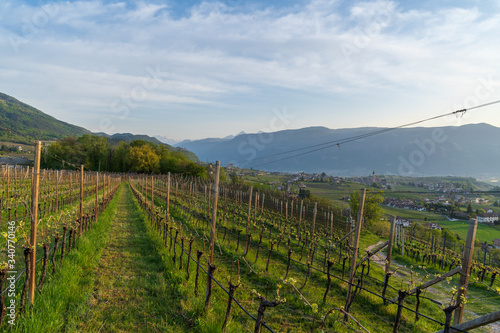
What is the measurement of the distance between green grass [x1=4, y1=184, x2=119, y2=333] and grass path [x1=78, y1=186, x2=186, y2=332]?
0.23m

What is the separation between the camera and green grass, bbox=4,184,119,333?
3969 mm

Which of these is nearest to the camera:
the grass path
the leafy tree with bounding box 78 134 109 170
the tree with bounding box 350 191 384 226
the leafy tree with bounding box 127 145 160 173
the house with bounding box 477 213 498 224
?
the grass path

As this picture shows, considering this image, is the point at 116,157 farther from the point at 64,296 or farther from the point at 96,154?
the point at 64,296

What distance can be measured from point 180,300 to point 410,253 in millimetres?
18755

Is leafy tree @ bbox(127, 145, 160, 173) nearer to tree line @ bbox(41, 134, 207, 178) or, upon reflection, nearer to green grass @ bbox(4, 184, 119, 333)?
tree line @ bbox(41, 134, 207, 178)

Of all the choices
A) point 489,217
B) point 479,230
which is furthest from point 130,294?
point 489,217

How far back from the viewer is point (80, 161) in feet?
240

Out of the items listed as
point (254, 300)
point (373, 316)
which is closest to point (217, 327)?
point (254, 300)

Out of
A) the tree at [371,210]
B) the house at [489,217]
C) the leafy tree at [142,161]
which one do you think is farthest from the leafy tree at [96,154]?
the house at [489,217]

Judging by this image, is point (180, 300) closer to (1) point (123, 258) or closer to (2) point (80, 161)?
(1) point (123, 258)

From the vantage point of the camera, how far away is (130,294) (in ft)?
19.6

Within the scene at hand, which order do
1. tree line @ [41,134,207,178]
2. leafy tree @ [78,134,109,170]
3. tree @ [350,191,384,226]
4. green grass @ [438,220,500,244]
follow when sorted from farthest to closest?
leafy tree @ [78,134,109,170] < tree line @ [41,134,207,178] < green grass @ [438,220,500,244] < tree @ [350,191,384,226]

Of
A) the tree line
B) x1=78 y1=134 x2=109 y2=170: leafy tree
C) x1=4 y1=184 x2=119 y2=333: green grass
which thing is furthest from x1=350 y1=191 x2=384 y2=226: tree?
x1=78 y1=134 x2=109 y2=170: leafy tree

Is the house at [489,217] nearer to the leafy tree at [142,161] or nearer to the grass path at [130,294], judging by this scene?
the grass path at [130,294]
